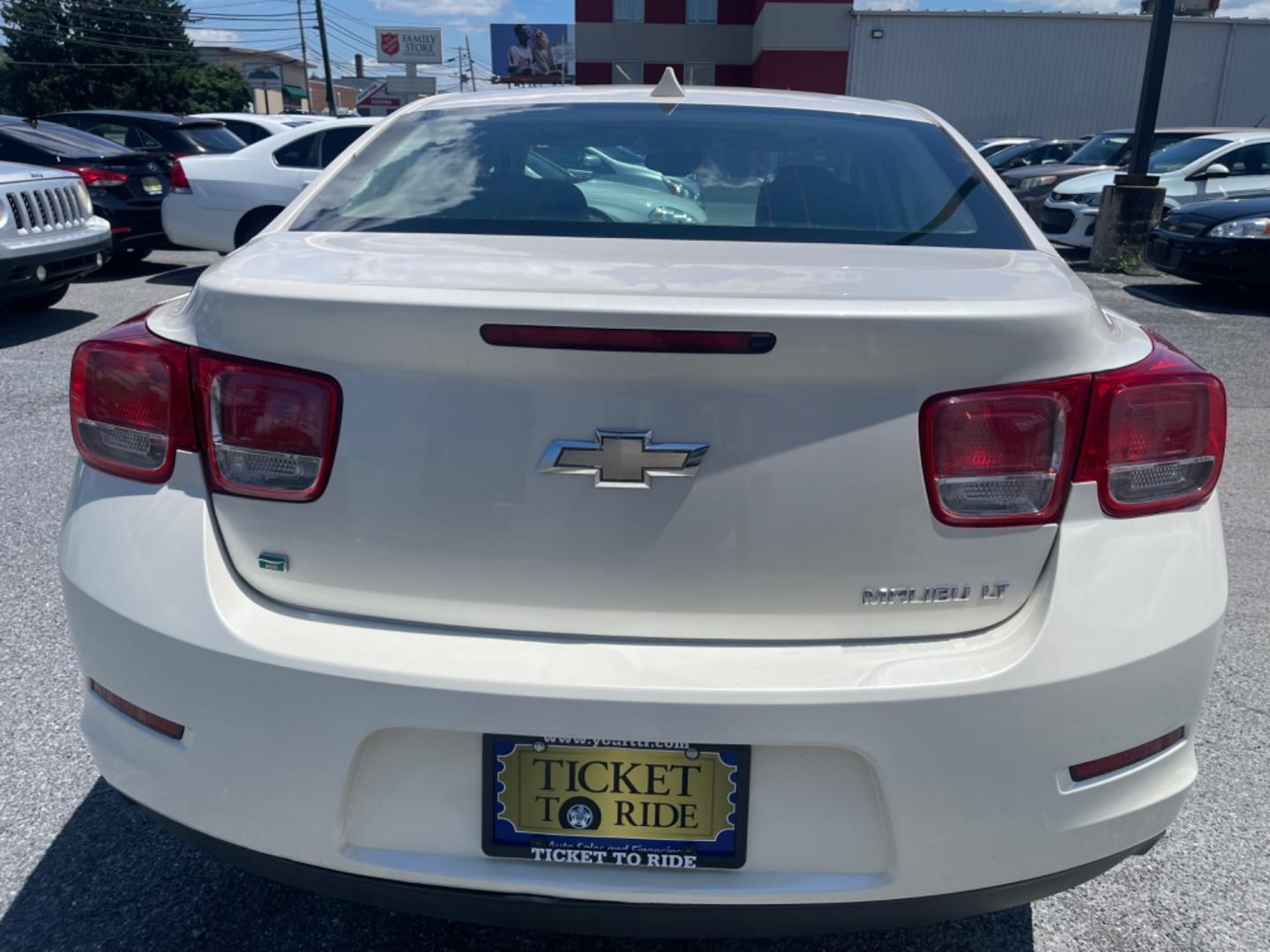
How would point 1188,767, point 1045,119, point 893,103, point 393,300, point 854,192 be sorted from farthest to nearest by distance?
point 1045,119 < point 893,103 < point 854,192 < point 1188,767 < point 393,300

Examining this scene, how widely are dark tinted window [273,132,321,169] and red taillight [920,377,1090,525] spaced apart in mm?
9433

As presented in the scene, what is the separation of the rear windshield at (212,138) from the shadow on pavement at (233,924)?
1097cm

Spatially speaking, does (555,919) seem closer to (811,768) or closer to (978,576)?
(811,768)

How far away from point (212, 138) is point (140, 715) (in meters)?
11.7

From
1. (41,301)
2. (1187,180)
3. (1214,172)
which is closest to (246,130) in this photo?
(41,301)

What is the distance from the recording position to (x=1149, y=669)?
1556 millimetres

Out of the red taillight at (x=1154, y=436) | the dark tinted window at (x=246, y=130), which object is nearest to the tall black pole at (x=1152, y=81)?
the dark tinted window at (x=246, y=130)

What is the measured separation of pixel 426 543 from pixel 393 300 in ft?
1.18

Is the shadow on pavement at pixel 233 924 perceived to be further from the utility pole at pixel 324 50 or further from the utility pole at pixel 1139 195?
the utility pole at pixel 324 50

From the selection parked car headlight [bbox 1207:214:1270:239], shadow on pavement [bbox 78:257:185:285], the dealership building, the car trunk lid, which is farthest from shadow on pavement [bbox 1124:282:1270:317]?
the dealership building

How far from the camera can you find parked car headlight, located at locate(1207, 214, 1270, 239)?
9.20 metres

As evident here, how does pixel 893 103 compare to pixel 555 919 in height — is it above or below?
above

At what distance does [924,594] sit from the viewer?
60.3 inches

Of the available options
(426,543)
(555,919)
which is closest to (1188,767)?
(555,919)
